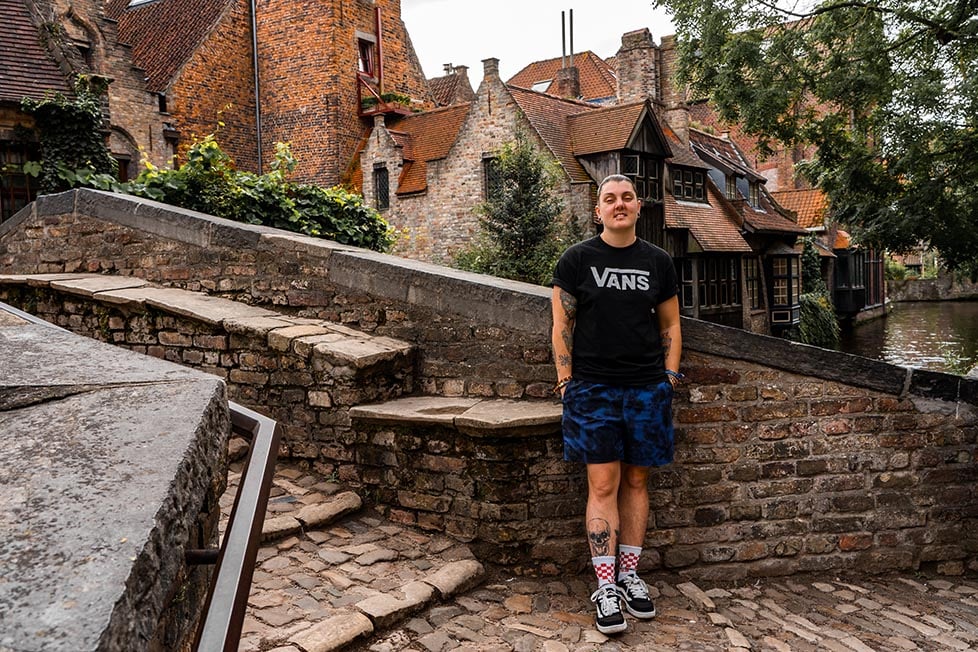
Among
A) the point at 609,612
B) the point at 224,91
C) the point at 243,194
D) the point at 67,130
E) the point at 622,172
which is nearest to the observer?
the point at 609,612

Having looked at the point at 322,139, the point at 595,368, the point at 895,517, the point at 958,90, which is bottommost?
the point at 895,517

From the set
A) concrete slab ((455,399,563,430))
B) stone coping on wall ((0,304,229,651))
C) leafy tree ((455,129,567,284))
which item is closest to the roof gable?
leafy tree ((455,129,567,284))

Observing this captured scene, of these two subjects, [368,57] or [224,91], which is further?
[368,57]

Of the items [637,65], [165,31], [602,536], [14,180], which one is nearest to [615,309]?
[602,536]

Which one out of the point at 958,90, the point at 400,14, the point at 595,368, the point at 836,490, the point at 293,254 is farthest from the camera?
the point at 400,14

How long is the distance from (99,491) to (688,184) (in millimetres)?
22846

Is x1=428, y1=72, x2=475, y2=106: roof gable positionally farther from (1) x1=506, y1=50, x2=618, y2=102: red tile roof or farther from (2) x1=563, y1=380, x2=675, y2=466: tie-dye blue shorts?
(2) x1=563, y1=380, x2=675, y2=466: tie-dye blue shorts

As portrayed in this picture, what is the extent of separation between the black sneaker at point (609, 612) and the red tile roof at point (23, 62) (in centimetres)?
1349

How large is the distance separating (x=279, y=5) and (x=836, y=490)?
2451 centimetres

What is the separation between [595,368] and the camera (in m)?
3.92

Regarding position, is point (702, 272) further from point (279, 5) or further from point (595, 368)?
point (595, 368)

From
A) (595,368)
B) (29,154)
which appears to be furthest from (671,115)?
(595,368)

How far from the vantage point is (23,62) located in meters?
13.9

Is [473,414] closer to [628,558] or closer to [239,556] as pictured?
[628,558]
